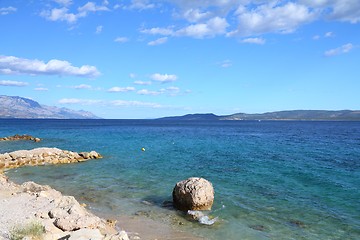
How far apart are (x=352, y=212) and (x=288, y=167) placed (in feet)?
49.4

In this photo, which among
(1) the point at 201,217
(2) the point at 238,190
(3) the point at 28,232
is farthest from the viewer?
(2) the point at 238,190

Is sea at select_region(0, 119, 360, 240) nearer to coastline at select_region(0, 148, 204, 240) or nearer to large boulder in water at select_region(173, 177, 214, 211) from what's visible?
large boulder in water at select_region(173, 177, 214, 211)

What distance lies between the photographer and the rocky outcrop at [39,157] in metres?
36.1

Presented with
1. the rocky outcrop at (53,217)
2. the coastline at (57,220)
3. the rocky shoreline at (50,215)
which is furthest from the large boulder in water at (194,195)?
the rocky outcrop at (53,217)

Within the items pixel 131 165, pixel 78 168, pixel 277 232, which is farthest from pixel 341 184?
pixel 78 168

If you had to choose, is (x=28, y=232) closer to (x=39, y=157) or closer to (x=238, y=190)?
(x=238, y=190)

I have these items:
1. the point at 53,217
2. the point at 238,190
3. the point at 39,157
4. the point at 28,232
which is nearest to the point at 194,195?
the point at 238,190

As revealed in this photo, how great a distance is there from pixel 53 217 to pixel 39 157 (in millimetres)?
26318

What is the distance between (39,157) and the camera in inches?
1510

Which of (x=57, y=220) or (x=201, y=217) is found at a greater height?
(x=57, y=220)

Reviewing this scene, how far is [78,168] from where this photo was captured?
3434 centimetres

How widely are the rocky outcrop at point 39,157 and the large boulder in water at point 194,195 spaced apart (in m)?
23.4

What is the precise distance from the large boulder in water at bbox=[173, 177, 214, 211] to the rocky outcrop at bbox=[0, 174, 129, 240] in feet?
16.4

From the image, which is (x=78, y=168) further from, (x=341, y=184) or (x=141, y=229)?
(x=341, y=184)
